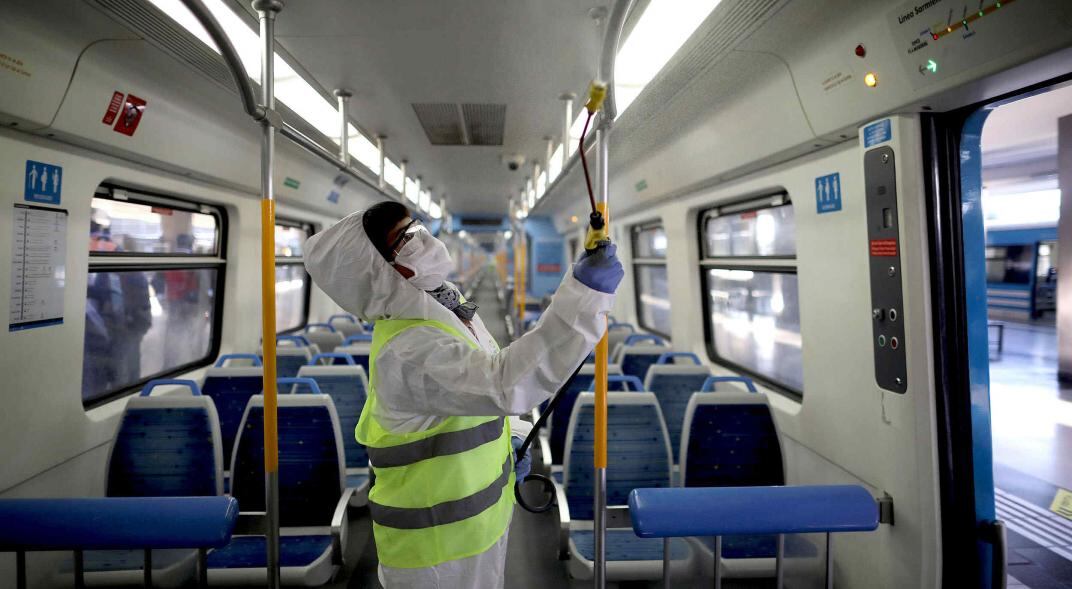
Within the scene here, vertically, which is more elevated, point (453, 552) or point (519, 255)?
point (519, 255)

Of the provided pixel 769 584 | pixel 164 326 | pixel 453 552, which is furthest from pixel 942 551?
pixel 164 326

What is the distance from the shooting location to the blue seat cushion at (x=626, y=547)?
258 cm

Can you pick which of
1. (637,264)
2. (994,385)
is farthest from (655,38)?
(994,385)

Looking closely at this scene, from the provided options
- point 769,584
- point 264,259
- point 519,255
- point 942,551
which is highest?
point 519,255

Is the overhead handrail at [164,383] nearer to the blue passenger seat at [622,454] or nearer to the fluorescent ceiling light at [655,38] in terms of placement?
the blue passenger seat at [622,454]

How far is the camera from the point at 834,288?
277 cm

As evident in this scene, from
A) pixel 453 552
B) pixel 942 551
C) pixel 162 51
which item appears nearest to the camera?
pixel 453 552

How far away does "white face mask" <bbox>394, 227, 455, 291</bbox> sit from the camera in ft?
5.10

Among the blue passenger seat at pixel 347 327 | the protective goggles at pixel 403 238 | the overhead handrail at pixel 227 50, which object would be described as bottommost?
the blue passenger seat at pixel 347 327

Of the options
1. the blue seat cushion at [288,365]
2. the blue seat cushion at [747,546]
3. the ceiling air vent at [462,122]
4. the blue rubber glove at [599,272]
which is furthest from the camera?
the blue seat cushion at [288,365]

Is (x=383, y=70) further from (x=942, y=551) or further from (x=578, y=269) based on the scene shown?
(x=942, y=551)

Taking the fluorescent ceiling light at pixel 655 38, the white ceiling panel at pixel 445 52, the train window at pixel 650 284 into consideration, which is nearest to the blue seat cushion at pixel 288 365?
the white ceiling panel at pixel 445 52

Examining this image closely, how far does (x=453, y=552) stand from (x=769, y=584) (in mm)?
2220

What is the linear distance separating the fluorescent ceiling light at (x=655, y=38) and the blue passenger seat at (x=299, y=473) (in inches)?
86.6
